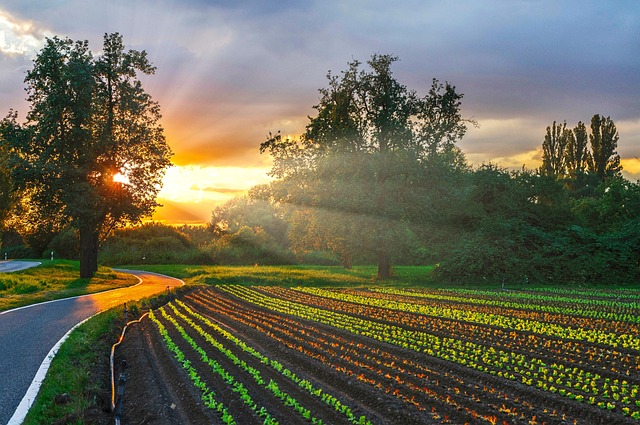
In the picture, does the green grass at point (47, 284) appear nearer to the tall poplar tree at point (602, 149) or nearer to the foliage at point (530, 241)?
the foliage at point (530, 241)

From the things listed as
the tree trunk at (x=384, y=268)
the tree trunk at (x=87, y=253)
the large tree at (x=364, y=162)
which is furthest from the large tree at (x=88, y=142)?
the tree trunk at (x=384, y=268)

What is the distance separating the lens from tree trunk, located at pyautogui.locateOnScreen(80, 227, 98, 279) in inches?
1523

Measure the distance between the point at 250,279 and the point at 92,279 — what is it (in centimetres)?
1169

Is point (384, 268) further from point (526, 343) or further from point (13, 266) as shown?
point (13, 266)

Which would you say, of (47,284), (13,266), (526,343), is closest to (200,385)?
(526,343)

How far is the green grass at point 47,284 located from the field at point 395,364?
7253 mm

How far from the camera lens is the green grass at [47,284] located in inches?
975

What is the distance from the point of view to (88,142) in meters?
37.5

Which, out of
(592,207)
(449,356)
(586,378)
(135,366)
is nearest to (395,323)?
(449,356)

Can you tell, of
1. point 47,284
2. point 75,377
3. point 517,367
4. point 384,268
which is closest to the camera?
A: point 75,377

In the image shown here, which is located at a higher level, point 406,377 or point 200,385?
point 406,377

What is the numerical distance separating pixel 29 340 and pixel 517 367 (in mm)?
13891

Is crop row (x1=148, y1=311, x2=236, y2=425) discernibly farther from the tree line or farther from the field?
the tree line

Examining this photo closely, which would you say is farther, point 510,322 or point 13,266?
point 13,266
